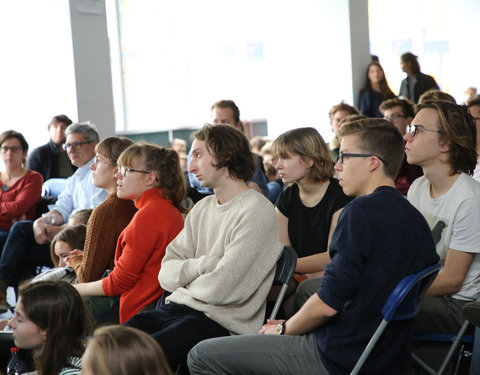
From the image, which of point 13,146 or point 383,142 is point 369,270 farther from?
point 13,146

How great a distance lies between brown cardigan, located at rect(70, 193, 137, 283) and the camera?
10.3 feet

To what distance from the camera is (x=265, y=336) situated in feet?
7.22

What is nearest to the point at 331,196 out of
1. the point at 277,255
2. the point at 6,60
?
the point at 277,255

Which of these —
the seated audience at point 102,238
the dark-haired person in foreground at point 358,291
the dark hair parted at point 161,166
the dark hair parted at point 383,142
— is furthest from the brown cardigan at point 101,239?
the dark hair parted at point 383,142

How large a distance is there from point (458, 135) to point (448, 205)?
0.30 metres

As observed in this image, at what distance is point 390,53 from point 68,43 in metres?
8.72

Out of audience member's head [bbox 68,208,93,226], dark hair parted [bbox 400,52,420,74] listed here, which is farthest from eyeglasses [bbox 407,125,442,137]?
dark hair parted [bbox 400,52,420,74]

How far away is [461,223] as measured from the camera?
2.61m

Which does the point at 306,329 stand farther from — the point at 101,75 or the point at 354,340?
the point at 101,75

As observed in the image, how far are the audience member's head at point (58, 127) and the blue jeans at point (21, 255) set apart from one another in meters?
1.14

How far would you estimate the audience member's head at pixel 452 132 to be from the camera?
2.74 m

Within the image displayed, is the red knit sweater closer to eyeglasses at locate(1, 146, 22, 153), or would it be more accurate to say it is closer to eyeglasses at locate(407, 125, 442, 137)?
eyeglasses at locate(407, 125, 442, 137)

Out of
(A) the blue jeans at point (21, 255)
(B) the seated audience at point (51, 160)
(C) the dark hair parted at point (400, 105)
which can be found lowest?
Answer: (A) the blue jeans at point (21, 255)

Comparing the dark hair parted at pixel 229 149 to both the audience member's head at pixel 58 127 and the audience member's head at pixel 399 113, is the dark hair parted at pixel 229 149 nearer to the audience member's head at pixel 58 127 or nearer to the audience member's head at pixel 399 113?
the audience member's head at pixel 399 113
